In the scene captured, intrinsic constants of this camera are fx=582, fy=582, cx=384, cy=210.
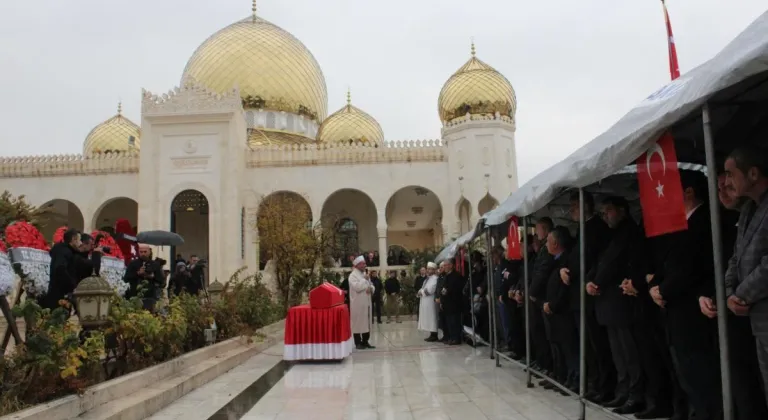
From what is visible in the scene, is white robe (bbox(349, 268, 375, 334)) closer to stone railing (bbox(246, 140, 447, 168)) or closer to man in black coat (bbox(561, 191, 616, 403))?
man in black coat (bbox(561, 191, 616, 403))

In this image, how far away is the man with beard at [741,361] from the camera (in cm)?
311

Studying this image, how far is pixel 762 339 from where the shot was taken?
2682 mm

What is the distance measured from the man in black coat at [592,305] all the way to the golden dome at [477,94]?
18.5 meters

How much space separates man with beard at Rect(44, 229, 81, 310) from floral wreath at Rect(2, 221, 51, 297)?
152 millimetres

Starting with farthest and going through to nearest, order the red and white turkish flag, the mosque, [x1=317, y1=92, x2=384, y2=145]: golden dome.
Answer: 1. [x1=317, y1=92, x2=384, y2=145]: golden dome
2. the mosque
3. the red and white turkish flag

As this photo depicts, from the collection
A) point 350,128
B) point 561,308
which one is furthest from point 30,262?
point 350,128

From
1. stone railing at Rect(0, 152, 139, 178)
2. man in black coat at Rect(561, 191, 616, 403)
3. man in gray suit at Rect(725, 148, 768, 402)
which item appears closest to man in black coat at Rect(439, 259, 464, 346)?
man in black coat at Rect(561, 191, 616, 403)

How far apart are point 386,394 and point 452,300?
4243mm

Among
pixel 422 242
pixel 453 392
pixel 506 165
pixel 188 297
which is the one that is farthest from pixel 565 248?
pixel 422 242

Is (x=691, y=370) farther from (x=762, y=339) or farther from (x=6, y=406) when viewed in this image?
(x=6, y=406)

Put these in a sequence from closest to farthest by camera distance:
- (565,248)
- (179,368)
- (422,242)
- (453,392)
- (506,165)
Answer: (565,248) < (453,392) < (179,368) < (506,165) < (422,242)

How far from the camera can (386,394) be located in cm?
586

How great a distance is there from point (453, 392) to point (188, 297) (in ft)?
13.2

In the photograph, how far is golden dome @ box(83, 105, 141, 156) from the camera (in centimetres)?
2800
